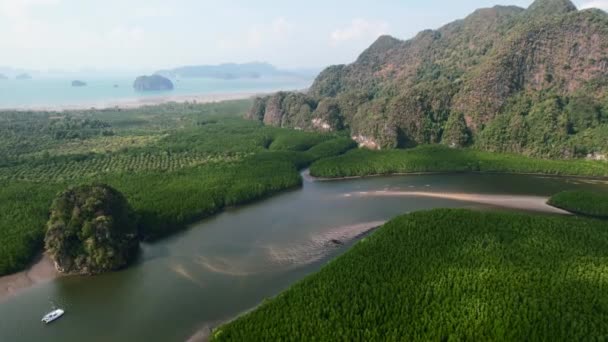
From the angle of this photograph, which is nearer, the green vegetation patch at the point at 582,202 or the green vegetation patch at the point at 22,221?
the green vegetation patch at the point at 22,221

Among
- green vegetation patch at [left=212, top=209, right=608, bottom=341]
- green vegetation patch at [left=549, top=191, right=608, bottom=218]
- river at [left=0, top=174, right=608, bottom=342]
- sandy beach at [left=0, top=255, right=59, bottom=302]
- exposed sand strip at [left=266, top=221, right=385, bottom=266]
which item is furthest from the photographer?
green vegetation patch at [left=549, top=191, right=608, bottom=218]

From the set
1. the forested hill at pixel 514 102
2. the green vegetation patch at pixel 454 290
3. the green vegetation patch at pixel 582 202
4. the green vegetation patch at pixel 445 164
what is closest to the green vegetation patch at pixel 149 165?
the green vegetation patch at pixel 445 164

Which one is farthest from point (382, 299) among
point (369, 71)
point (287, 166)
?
point (369, 71)

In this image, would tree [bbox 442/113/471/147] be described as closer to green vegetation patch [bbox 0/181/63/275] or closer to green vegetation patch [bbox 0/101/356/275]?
green vegetation patch [bbox 0/101/356/275]

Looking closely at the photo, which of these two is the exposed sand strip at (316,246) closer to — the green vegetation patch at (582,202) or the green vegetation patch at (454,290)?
the green vegetation patch at (454,290)

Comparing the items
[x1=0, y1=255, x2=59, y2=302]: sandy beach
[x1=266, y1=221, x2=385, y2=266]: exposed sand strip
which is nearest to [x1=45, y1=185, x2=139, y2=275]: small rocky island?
[x1=0, y1=255, x2=59, y2=302]: sandy beach

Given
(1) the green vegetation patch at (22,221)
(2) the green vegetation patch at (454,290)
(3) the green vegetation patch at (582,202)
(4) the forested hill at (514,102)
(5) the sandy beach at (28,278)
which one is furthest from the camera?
(4) the forested hill at (514,102)

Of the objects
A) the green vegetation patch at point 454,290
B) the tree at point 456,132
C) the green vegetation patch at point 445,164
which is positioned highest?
the tree at point 456,132
